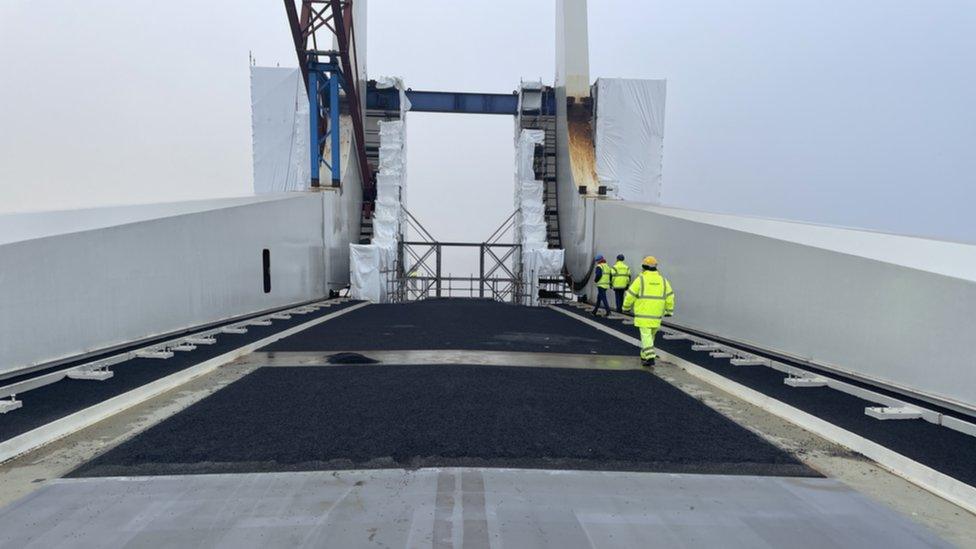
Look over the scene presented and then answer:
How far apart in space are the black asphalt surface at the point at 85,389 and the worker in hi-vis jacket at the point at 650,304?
5.48 metres

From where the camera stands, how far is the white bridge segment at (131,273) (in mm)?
5477

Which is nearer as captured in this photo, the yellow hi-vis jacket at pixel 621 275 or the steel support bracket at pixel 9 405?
the steel support bracket at pixel 9 405

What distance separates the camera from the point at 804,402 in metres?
4.91

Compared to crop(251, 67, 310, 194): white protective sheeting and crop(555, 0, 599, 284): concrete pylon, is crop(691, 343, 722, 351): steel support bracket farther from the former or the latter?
crop(251, 67, 310, 194): white protective sheeting

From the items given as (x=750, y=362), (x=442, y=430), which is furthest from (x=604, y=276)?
(x=442, y=430)

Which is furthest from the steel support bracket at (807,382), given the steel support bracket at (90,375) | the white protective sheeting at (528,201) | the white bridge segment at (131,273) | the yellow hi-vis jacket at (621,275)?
the white protective sheeting at (528,201)

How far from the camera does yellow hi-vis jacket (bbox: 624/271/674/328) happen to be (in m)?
6.57

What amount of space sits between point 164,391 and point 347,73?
1434cm

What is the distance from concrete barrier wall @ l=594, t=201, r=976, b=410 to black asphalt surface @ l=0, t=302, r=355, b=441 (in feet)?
24.3

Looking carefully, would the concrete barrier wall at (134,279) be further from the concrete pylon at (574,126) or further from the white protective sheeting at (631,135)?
the white protective sheeting at (631,135)

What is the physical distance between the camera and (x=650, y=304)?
21.6ft

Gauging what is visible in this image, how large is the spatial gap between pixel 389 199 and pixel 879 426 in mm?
18333

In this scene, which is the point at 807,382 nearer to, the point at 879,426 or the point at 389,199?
the point at 879,426

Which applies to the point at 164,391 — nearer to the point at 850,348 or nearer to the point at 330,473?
the point at 330,473
